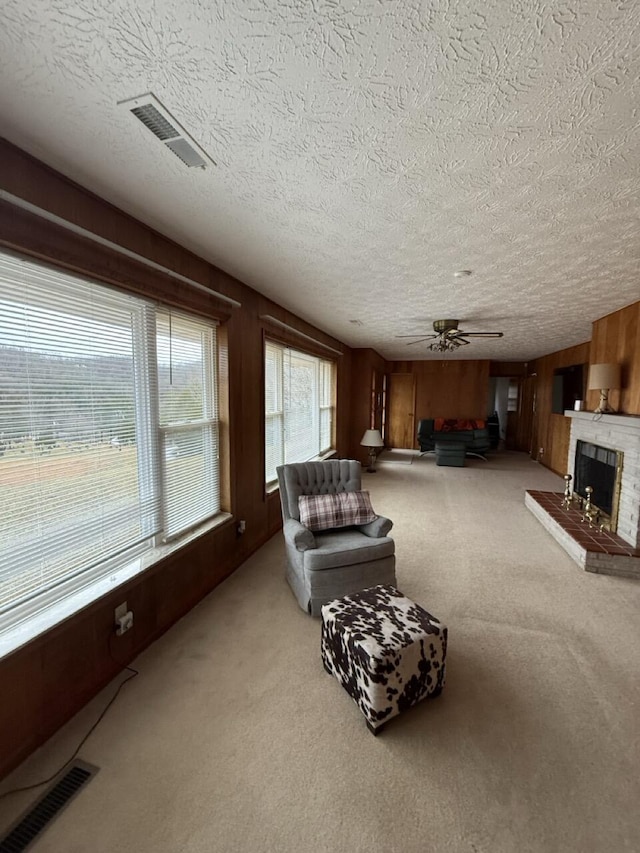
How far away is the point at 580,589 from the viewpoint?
9.23 feet

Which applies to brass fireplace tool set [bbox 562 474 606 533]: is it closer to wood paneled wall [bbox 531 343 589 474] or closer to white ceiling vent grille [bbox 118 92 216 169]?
wood paneled wall [bbox 531 343 589 474]

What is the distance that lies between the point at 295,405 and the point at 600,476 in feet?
11.8

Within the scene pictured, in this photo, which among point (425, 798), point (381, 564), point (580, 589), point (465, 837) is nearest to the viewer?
point (465, 837)

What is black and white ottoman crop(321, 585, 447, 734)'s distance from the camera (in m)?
1.58

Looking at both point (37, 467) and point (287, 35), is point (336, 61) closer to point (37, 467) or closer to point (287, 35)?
point (287, 35)

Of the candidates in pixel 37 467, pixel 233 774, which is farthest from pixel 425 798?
pixel 37 467

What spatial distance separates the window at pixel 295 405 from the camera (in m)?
3.80

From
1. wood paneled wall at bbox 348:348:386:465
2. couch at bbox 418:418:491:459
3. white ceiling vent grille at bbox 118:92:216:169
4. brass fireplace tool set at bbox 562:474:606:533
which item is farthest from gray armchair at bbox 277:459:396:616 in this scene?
couch at bbox 418:418:491:459

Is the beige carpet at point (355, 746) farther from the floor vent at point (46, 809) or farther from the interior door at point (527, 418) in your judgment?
the interior door at point (527, 418)

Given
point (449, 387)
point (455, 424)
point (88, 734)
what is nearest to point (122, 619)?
point (88, 734)

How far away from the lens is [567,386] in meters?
6.32

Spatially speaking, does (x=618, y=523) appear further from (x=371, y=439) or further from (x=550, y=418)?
(x=550, y=418)

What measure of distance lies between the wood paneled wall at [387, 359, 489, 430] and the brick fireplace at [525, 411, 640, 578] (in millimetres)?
4914

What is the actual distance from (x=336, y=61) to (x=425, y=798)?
2482 millimetres
